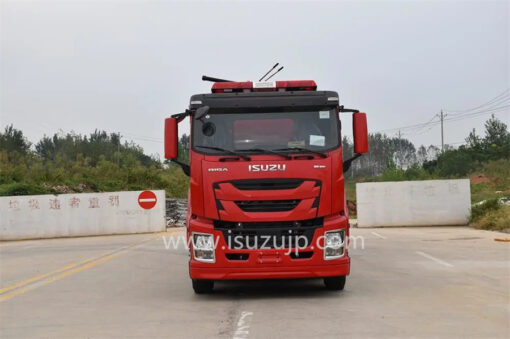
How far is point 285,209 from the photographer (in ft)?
25.3

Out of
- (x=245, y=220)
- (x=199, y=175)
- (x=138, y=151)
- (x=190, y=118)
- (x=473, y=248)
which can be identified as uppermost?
(x=138, y=151)

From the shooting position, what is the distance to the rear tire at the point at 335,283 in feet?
27.7

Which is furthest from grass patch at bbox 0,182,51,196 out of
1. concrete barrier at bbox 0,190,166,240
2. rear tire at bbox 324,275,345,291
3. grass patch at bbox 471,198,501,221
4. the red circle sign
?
rear tire at bbox 324,275,345,291

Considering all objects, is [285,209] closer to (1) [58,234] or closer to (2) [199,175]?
(2) [199,175]

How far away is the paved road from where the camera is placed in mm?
6258

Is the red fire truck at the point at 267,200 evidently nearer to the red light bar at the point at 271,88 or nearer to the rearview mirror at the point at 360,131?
the rearview mirror at the point at 360,131

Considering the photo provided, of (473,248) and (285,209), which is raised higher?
(285,209)

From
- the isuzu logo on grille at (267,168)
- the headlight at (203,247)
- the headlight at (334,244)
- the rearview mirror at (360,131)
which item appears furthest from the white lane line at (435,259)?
the headlight at (203,247)

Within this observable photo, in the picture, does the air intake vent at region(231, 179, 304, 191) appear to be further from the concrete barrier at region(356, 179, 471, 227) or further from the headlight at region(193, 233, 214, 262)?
the concrete barrier at region(356, 179, 471, 227)

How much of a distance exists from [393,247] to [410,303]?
823 centimetres

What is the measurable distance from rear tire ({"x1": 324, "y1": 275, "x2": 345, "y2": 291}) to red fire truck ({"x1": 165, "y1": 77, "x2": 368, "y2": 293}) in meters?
0.45

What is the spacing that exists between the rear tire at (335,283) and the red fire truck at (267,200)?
0.45 meters

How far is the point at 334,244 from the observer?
25.6ft

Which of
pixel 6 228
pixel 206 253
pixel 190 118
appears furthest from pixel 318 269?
pixel 6 228
